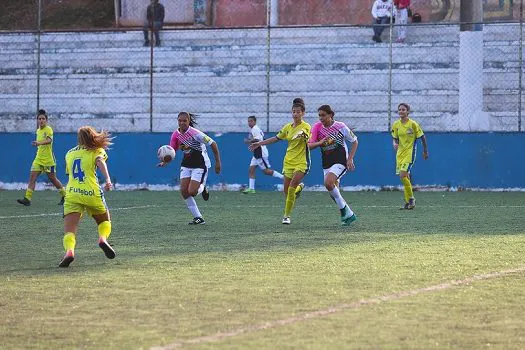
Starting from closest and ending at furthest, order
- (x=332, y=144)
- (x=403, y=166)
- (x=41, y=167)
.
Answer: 1. (x=332, y=144)
2. (x=403, y=166)
3. (x=41, y=167)

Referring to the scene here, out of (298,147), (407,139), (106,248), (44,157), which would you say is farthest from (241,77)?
(106,248)

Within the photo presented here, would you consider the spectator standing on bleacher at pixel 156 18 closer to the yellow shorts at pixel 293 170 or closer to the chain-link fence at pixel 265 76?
the chain-link fence at pixel 265 76

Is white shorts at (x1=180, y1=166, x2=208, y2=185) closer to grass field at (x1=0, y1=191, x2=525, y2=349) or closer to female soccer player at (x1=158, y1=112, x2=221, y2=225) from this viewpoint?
female soccer player at (x1=158, y1=112, x2=221, y2=225)

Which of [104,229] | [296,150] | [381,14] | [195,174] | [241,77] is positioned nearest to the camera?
[104,229]

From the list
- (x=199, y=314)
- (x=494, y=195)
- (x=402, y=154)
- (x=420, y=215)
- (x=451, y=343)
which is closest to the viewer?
(x=451, y=343)

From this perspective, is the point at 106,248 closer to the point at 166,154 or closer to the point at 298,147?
the point at 166,154

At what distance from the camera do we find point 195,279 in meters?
10.3

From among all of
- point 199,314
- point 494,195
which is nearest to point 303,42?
point 494,195

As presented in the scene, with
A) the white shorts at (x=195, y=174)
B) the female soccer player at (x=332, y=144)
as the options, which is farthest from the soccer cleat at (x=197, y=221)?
the female soccer player at (x=332, y=144)

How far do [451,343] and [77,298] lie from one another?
10.8 ft

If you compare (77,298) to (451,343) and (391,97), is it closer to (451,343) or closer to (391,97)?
(451,343)

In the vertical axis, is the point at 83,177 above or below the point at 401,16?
below

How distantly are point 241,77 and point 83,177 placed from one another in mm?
21129

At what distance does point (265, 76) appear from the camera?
32.4m
